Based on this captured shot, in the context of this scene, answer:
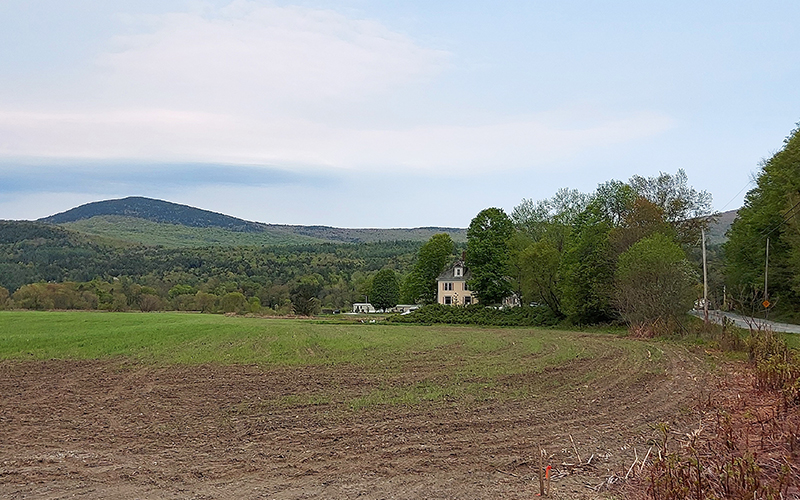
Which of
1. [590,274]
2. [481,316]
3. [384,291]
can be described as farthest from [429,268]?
[590,274]

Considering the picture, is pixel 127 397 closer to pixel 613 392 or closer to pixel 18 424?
pixel 18 424

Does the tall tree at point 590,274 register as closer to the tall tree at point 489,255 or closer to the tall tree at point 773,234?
the tall tree at point 773,234

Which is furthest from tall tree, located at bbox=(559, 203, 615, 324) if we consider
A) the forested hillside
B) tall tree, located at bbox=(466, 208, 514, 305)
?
the forested hillside

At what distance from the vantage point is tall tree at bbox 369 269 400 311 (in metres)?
89.1

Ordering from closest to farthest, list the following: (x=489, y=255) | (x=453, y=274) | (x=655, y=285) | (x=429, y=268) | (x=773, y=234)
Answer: (x=655, y=285)
(x=773, y=234)
(x=489, y=255)
(x=429, y=268)
(x=453, y=274)

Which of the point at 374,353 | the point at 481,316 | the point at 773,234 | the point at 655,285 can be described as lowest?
the point at 481,316

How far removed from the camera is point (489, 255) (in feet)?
A: 184

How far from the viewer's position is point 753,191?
151 feet

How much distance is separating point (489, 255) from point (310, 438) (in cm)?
4720

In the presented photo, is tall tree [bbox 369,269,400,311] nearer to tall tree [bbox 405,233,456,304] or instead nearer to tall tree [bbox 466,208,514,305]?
tall tree [bbox 405,233,456,304]

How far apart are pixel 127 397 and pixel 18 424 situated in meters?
2.92

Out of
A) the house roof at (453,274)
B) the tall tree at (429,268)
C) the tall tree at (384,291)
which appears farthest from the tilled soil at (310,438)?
the tall tree at (384,291)

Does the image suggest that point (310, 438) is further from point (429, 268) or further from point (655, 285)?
point (429, 268)

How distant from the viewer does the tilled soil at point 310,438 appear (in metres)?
7.52
